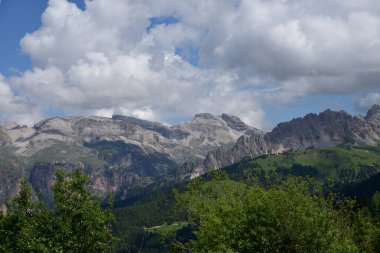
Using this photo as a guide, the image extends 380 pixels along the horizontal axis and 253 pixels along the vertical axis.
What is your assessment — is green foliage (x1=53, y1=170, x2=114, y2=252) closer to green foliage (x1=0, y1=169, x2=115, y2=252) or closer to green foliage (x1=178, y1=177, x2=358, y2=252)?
green foliage (x1=0, y1=169, x2=115, y2=252)

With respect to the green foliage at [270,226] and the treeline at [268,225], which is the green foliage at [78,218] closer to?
the treeline at [268,225]

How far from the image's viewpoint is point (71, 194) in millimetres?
55000

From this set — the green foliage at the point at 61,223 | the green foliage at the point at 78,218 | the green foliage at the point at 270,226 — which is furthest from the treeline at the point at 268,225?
the green foliage at the point at 61,223

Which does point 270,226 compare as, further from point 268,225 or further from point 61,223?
point 61,223

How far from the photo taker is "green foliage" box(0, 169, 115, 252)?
162ft

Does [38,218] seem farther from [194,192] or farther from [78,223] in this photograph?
[194,192]

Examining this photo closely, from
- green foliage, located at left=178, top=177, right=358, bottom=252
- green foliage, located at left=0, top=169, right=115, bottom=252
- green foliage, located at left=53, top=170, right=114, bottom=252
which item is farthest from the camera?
green foliage, located at left=53, top=170, right=114, bottom=252

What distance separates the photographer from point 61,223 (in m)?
51.2

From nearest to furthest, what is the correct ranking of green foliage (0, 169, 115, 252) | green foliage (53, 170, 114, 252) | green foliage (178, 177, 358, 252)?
green foliage (178, 177, 358, 252) < green foliage (0, 169, 115, 252) < green foliage (53, 170, 114, 252)

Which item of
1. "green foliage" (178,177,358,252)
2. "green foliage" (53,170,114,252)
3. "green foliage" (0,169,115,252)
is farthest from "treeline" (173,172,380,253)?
"green foliage" (0,169,115,252)

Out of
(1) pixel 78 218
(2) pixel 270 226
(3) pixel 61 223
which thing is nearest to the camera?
(3) pixel 61 223

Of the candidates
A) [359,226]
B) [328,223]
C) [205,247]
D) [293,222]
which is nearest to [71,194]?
[205,247]

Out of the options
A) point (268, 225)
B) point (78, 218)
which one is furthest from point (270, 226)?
point (78, 218)

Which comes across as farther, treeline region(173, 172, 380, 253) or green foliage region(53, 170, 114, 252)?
green foliage region(53, 170, 114, 252)
